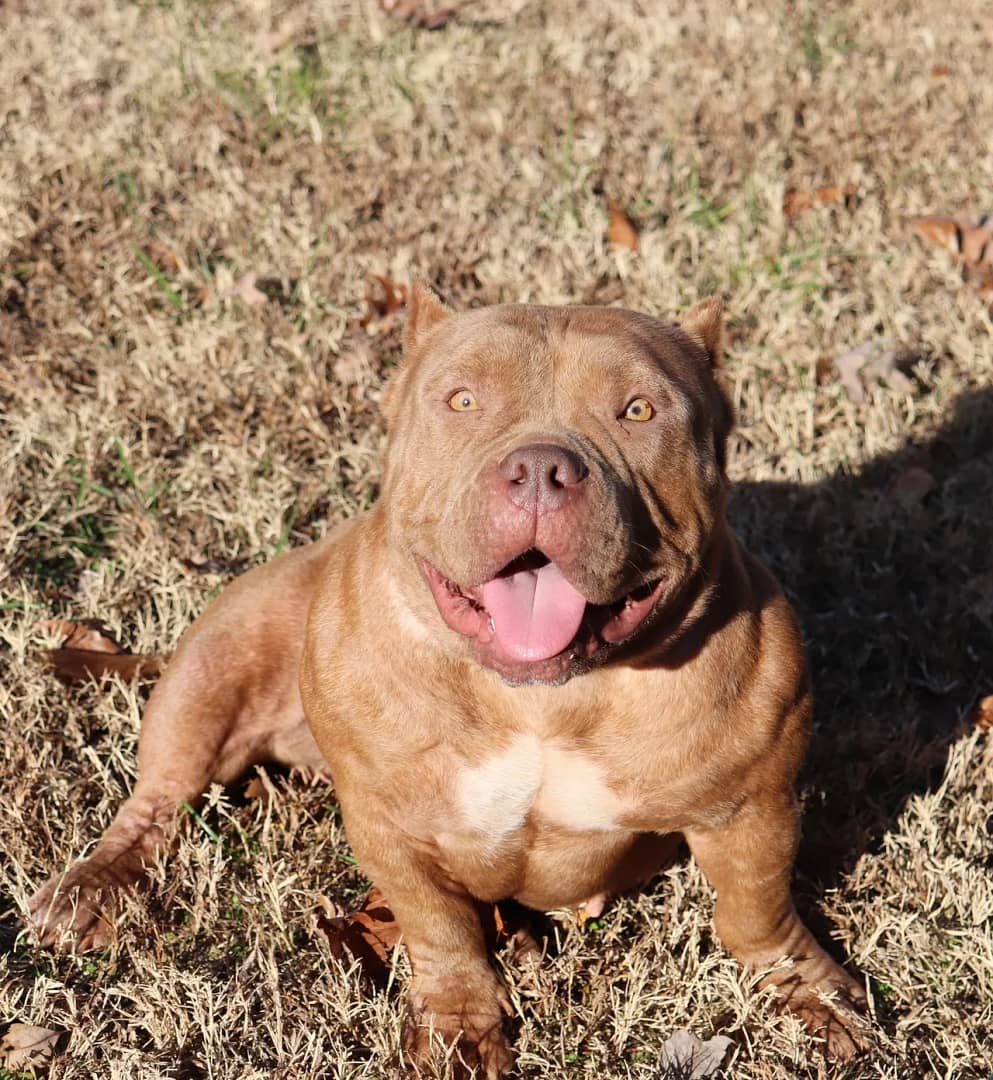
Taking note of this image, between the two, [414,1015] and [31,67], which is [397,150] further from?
[414,1015]

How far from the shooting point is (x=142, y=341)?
18.0 feet

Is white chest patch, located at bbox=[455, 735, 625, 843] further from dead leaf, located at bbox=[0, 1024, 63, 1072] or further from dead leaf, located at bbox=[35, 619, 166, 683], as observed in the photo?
dead leaf, located at bbox=[35, 619, 166, 683]

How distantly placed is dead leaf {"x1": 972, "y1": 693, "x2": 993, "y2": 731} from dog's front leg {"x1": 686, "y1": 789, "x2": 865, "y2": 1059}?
1035 millimetres

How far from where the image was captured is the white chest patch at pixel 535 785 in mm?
3027

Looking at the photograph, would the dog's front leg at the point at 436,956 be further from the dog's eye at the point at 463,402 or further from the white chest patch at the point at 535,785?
the dog's eye at the point at 463,402

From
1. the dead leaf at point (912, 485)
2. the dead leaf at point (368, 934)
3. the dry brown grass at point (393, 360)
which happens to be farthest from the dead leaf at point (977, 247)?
the dead leaf at point (368, 934)

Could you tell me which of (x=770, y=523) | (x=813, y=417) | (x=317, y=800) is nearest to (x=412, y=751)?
(x=317, y=800)

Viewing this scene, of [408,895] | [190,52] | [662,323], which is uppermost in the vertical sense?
[662,323]

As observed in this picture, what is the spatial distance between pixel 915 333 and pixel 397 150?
2.42 m

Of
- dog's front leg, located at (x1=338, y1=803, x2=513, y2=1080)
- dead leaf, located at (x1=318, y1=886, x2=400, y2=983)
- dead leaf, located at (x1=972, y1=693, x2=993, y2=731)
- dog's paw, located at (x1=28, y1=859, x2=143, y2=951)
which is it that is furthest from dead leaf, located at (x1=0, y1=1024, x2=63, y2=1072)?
dead leaf, located at (x1=972, y1=693, x2=993, y2=731)

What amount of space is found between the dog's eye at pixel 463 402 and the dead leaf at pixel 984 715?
7.05ft

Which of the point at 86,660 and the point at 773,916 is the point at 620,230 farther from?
the point at 773,916

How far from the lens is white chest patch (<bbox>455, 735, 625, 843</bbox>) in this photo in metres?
3.03

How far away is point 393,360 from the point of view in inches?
215
